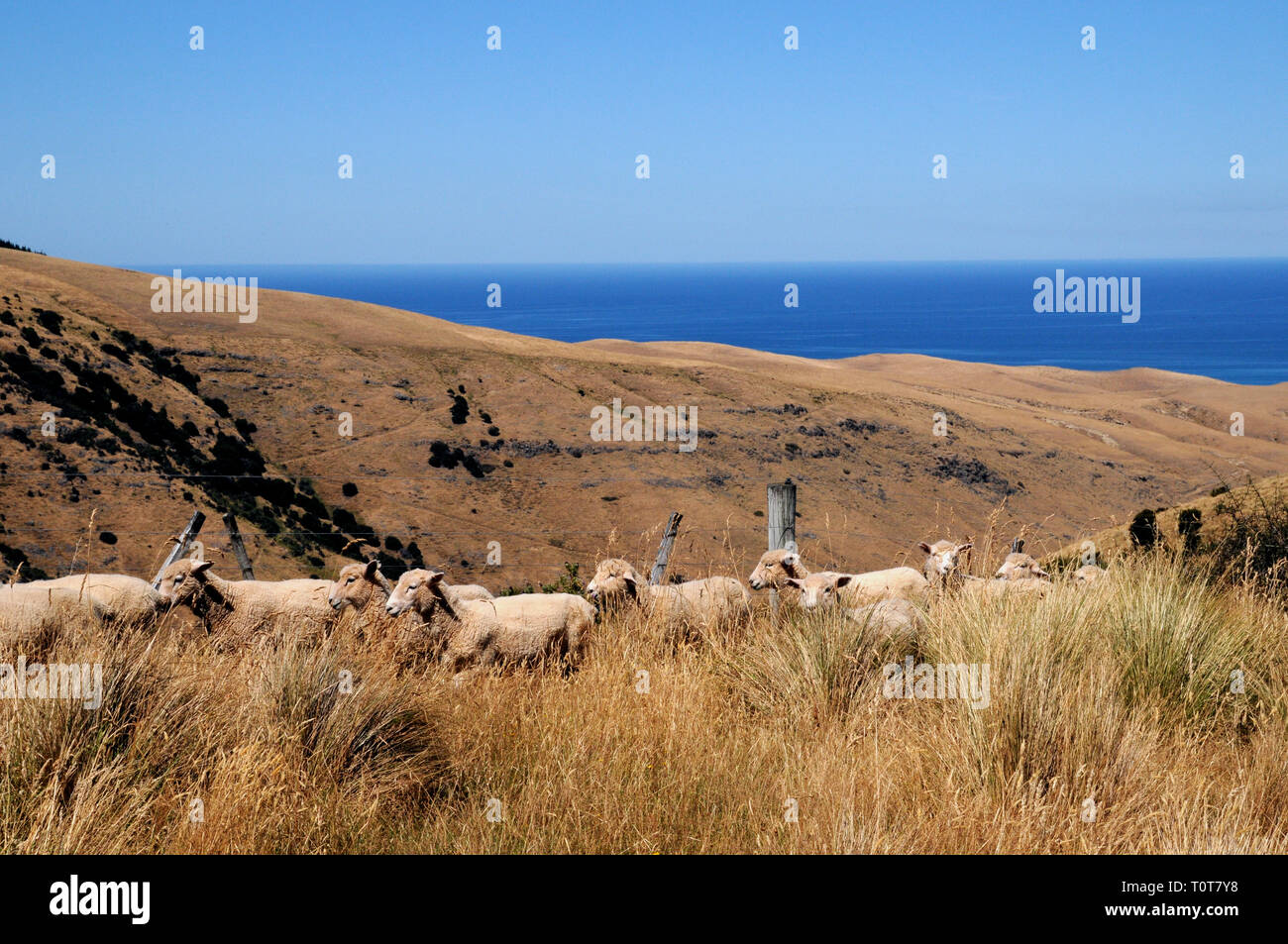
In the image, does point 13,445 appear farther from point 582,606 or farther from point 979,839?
point 979,839

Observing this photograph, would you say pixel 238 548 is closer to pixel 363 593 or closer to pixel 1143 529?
pixel 363 593

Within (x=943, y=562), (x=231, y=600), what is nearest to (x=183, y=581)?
(x=231, y=600)

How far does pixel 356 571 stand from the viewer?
927 cm

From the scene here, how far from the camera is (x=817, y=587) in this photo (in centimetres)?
867

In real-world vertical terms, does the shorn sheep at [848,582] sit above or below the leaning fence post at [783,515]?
below

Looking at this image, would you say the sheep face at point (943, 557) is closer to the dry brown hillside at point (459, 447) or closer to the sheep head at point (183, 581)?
the sheep head at point (183, 581)

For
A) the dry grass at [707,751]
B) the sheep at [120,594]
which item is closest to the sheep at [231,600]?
the sheep at [120,594]

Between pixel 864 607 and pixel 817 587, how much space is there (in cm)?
64

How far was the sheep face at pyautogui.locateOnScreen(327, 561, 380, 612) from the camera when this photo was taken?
9.17 metres

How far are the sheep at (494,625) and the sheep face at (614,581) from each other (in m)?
0.32

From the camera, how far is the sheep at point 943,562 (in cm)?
1006

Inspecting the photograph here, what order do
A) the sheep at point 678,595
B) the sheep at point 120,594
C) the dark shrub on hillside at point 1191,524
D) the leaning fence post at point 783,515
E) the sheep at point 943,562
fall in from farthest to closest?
1. the dark shrub on hillside at point 1191,524
2. the sheep at point 943,562
3. the leaning fence post at point 783,515
4. the sheep at point 678,595
5. the sheep at point 120,594

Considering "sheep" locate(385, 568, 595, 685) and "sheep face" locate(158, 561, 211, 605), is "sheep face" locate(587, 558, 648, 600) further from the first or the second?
"sheep face" locate(158, 561, 211, 605)
